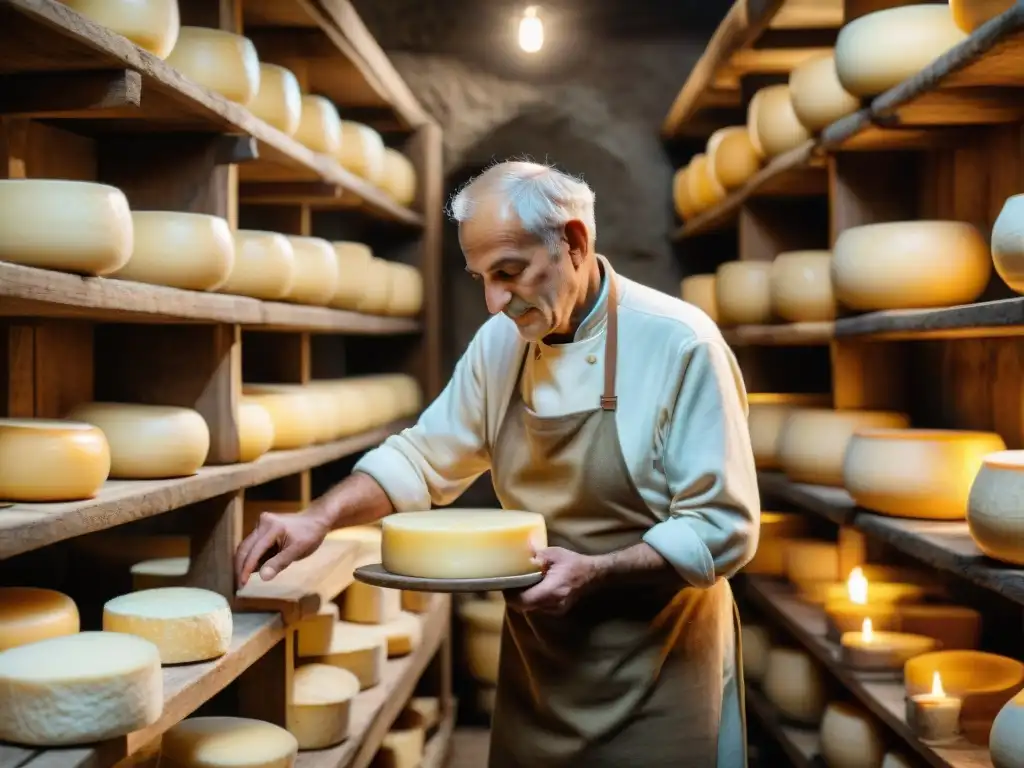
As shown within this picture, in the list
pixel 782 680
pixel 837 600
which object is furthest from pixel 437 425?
pixel 782 680

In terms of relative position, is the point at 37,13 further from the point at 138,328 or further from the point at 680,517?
the point at 680,517

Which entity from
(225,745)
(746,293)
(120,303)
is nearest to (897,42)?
(746,293)

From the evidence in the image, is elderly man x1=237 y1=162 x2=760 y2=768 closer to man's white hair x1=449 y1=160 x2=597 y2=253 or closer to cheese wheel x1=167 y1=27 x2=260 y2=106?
man's white hair x1=449 y1=160 x2=597 y2=253

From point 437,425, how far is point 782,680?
154 cm

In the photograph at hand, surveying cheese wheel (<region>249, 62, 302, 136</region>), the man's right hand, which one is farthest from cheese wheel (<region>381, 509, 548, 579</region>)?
cheese wheel (<region>249, 62, 302, 136</region>)

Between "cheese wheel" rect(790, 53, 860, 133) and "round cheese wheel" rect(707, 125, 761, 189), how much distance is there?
780 millimetres

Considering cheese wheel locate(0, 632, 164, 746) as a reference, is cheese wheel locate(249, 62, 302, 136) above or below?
above

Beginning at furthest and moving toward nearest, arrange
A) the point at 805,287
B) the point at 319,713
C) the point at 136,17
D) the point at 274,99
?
the point at 805,287
the point at 274,99
the point at 319,713
the point at 136,17

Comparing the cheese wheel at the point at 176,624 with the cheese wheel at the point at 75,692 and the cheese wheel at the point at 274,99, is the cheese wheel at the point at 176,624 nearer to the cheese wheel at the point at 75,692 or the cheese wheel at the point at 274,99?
the cheese wheel at the point at 75,692

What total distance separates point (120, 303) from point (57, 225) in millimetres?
171

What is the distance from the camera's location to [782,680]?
3.43m

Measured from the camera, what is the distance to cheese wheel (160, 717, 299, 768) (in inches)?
87.4

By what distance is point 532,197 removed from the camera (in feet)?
6.62

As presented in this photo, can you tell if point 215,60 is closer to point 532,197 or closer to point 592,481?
point 532,197
